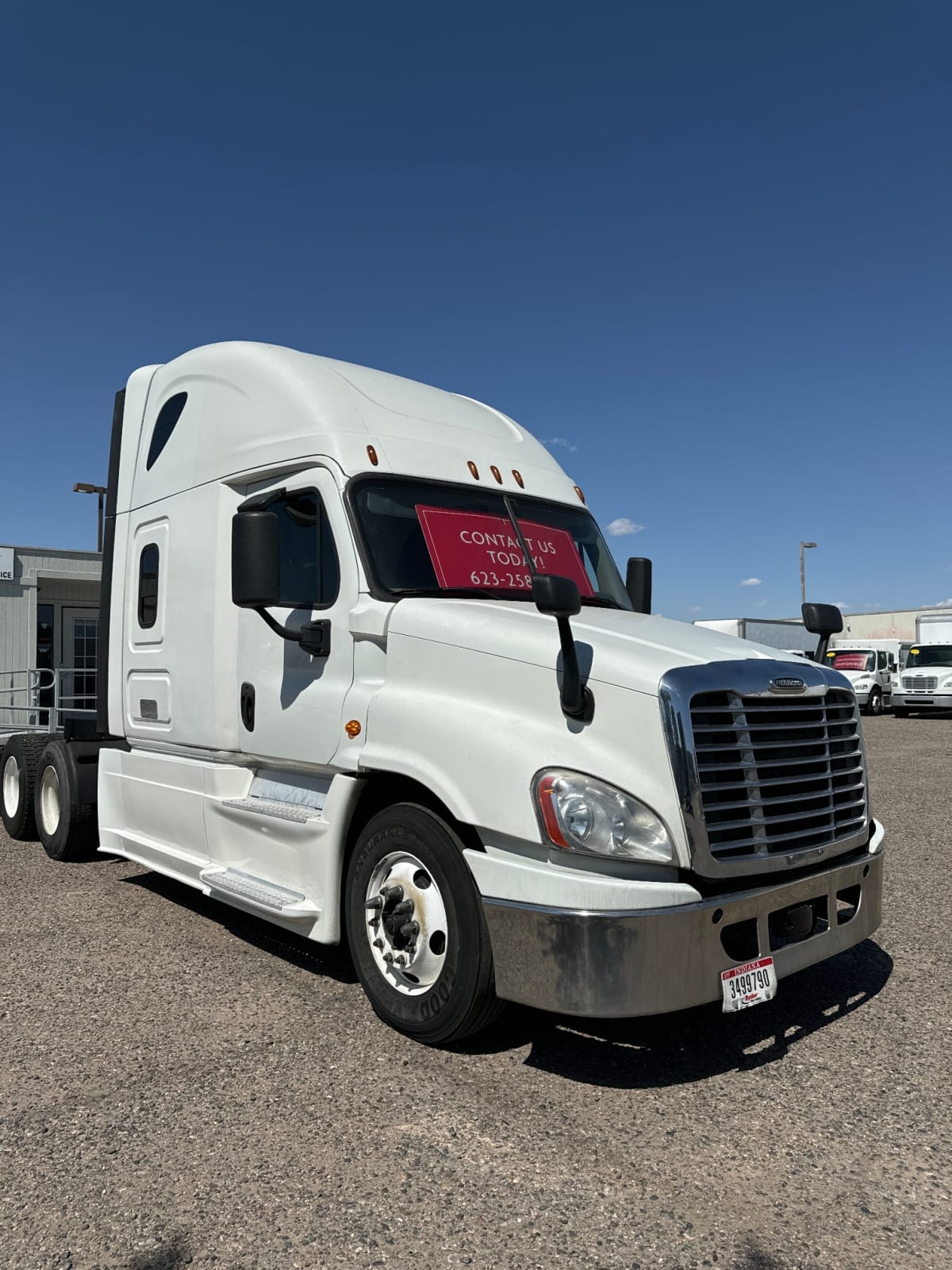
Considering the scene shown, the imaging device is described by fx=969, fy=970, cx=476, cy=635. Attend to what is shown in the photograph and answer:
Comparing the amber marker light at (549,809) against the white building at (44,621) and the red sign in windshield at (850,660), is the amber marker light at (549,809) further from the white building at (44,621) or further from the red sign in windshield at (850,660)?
the red sign in windshield at (850,660)

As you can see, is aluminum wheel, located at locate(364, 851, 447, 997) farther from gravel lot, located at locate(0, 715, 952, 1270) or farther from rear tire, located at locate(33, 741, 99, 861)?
rear tire, located at locate(33, 741, 99, 861)

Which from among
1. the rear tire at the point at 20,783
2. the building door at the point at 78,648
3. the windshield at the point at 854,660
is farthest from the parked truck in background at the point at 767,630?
the rear tire at the point at 20,783

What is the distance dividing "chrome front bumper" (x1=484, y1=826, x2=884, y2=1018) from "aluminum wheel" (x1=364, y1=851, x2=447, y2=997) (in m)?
0.42

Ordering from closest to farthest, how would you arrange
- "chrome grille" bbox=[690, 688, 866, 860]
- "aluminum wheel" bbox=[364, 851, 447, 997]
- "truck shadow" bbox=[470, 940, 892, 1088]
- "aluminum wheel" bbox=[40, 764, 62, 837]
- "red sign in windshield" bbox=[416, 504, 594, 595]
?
"chrome grille" bbox=[690, 688, 866, 860] < "truck shadow" bbox=[470, 940, 892, 1088] < "aluminum wheel" bbox=[364, 851, 447, 997] < "red sign in windshield" bbox=[416, 504, 594, 595] < "aluminum wheel" bbox=[40, 764, 62, 837]

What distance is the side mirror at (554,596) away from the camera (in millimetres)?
3459

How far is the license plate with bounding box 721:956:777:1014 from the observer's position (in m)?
3.46

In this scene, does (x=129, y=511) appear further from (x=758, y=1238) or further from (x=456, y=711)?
(x=758, y=1238)

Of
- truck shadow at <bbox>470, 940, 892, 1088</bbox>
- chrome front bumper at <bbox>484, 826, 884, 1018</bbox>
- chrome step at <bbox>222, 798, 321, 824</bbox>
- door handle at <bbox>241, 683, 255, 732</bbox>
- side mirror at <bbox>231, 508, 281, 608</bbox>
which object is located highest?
side mirror at <bbox>231, 508, 281, 608</bbox>

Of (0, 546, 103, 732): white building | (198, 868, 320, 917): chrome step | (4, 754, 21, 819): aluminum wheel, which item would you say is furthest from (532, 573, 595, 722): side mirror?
(0, 546, 103, 732): white building

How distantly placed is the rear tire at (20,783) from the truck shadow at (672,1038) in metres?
5.17

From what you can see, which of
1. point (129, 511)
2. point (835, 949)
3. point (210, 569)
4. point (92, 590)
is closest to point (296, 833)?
point (210, 569)

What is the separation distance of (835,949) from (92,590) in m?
18.4

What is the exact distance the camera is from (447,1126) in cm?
329

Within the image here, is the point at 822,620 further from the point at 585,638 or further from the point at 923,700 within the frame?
the point at 923,700
